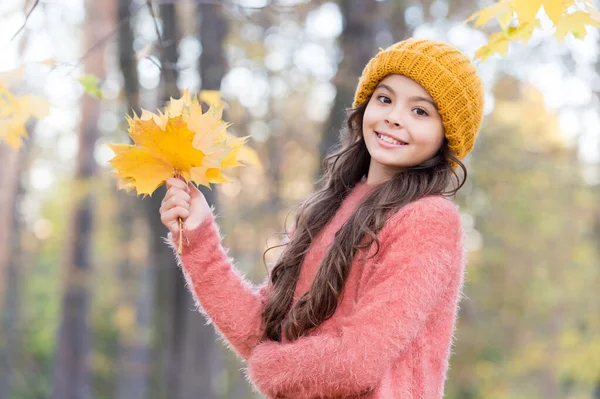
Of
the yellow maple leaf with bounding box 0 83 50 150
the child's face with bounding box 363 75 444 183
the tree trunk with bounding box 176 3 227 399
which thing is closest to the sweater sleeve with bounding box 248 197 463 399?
the child's face with bounding box 363 75 444 183

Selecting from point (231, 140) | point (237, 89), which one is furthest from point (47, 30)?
Answer: point (231, 140)

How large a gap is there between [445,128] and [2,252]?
15082 millimetres

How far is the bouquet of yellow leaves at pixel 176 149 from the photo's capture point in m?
2.04

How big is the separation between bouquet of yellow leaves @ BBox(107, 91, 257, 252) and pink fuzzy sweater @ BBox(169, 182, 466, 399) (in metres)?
0.21

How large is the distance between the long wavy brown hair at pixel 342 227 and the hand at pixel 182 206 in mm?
311

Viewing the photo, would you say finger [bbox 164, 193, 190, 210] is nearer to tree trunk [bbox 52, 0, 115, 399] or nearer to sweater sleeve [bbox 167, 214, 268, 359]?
sweater sleeve [bbox 167, 214, 268, 359]

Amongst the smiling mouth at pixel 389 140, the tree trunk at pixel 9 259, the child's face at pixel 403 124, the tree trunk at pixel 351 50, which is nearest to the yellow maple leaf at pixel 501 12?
the child's face at pixel 403 124

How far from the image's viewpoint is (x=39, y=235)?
82.0 ft

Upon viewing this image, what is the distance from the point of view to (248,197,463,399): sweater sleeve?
191 centimetres

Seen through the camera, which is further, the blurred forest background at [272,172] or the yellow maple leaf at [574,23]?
the blurred forest background at [272,172]

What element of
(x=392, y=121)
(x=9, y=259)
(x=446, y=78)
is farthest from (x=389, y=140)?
(x=9, y=259)

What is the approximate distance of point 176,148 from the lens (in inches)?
81.4

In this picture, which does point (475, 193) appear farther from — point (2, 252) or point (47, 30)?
point (2, 252)

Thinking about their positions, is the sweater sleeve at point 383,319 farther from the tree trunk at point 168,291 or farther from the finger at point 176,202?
the tree trunk at point 168,291
